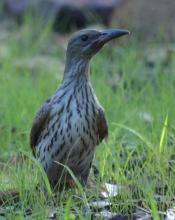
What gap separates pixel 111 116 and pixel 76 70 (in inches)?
55.6

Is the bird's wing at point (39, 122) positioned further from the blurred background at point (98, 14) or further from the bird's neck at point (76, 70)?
the blurred background at point (98, 14)

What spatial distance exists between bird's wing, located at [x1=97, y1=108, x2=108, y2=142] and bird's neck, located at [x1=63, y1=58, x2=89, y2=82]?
29 cm

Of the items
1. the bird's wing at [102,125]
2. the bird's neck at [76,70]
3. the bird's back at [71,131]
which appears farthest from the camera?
the bird's neck at [76,70]

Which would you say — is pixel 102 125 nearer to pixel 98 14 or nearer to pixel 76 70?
pixel 76 70

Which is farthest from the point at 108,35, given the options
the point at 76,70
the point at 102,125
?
the point at 102,125

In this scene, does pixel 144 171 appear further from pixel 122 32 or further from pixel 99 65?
pixel 99 65

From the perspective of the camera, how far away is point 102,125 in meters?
6.53

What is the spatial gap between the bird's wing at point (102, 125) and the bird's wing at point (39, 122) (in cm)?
36

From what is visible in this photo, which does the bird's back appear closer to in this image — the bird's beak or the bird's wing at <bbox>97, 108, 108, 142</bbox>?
the bird's wing at <bbox>97, 108, 108, 142</bbox>

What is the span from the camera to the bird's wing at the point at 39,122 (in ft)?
21.3

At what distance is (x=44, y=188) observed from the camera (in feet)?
19.4

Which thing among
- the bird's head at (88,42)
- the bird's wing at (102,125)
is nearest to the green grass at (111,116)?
the bird's wing at (102,125)

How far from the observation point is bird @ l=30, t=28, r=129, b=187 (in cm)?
632

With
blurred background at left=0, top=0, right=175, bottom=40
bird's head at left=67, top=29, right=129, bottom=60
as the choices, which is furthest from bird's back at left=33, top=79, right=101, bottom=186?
blurred background at left=0, top=0, right=175, bottom=40
